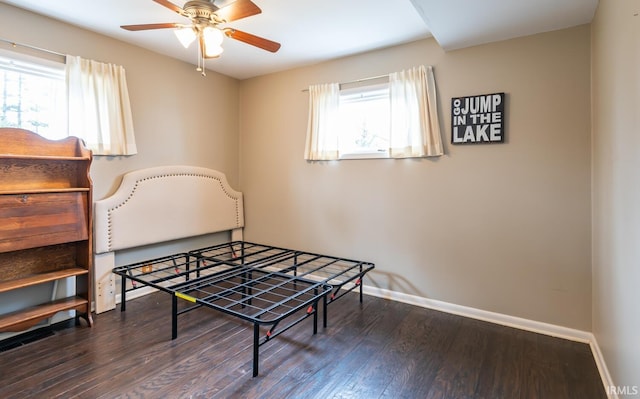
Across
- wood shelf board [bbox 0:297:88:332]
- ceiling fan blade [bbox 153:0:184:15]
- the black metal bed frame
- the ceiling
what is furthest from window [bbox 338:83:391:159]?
wood shelf board [bbox 0:297:88:332]

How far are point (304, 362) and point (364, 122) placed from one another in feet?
7.70

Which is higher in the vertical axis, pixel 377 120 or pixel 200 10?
pixel 200 10

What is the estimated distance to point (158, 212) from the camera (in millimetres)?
3266

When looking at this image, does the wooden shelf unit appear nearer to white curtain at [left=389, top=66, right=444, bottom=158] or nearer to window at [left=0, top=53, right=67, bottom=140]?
window at [left=0, top=53, right=67, bottom=140]

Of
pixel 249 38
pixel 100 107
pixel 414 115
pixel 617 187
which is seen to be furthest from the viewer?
pixel 414 115

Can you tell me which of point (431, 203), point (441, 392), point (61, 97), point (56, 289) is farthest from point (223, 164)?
→ point (441, 392)

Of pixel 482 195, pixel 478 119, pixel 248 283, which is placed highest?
pixel 478 119

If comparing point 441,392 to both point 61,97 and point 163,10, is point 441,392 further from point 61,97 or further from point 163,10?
point 61,97

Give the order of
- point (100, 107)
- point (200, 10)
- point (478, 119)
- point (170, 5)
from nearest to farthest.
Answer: point (170, 5), point (200, 10), point (478, 119), point (100, 107)

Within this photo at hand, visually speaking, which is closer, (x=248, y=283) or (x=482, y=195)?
(x=248, y=283)

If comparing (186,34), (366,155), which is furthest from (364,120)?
(186,34)

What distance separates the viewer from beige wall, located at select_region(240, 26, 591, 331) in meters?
2.43

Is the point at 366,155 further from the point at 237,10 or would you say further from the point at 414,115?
the point at 237,10

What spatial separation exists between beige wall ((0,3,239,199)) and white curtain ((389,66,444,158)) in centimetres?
214
